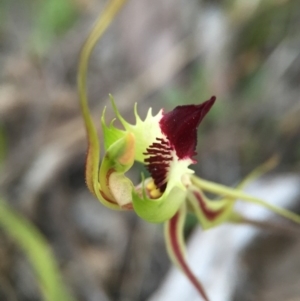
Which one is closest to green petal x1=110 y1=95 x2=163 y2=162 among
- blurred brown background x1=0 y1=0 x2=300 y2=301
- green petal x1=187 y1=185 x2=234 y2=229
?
green petal x1=187 y1=185 x2=234 y2=229

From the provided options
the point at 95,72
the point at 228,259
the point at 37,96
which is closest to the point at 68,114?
the point at 37,96

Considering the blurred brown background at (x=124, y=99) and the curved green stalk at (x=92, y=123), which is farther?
the blurred brown background at (x=124, y=99)

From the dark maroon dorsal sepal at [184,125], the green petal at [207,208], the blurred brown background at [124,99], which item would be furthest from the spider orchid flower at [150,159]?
the blurred brown background at [124,99]

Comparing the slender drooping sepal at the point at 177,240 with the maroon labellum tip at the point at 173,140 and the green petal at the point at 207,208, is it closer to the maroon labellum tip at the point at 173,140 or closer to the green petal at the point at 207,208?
the green petal at the point at 207,208

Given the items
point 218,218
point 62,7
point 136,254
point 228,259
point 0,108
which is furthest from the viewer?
point 62,7

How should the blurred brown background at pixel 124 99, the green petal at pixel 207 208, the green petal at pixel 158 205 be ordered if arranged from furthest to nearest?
the blurred brown background at pixel 124 99 < the green petal at pixel 207 208 < the green petal at pixel 158 205

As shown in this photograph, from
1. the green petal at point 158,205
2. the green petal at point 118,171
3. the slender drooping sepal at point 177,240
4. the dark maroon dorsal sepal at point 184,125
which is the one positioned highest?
the dark maroon dorsal sepal at point 184,125

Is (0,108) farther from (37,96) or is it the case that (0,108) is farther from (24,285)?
(24,285)

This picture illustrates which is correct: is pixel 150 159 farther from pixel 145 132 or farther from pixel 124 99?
pixel 124 99
